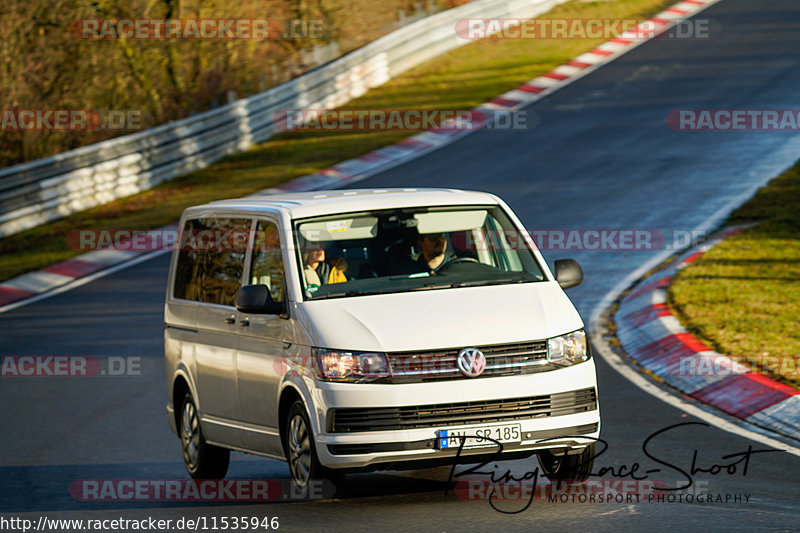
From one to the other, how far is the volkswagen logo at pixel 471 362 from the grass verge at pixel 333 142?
1370cm

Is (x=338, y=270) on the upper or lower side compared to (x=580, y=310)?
upper

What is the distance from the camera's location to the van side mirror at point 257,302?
311 inches

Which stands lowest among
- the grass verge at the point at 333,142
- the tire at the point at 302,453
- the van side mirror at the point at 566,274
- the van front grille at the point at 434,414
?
the grass verge at the point at 333,142

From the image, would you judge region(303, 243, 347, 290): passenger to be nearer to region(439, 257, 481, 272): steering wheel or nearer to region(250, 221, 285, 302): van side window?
region(250, 221, 285, 302): van side window

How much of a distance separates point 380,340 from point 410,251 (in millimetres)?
1203

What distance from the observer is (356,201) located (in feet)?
28.1

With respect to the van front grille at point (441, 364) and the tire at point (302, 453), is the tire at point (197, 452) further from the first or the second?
the van front grille at point (441, 364)

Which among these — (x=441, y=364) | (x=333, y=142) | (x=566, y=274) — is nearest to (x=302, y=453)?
(x=441, y=364)

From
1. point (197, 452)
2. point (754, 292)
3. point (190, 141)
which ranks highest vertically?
point (197, 452)

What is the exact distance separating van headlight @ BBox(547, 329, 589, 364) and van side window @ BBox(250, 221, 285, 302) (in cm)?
177

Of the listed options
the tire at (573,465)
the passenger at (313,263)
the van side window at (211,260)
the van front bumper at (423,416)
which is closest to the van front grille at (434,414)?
the van front bumper at (423,416)

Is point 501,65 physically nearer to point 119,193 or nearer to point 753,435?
point 119,193

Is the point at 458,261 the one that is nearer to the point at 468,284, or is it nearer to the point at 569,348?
the point at 468,284

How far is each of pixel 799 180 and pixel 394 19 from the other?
21.6m
